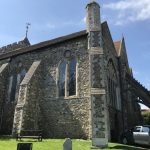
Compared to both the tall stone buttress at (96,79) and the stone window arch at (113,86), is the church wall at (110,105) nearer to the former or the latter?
the stone window arch at (113,86)

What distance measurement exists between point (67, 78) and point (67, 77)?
0.09 metres

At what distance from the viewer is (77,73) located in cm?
2005

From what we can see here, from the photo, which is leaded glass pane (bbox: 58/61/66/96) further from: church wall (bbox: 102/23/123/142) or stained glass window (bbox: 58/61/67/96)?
church wall (bbox: 102/23/123/142)

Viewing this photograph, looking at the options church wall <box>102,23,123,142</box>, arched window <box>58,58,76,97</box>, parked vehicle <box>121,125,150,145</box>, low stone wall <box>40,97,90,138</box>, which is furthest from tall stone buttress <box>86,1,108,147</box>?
parked vehicle <box>121,125,150,145</box>

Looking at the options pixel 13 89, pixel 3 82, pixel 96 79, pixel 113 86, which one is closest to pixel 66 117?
pixel 96 79

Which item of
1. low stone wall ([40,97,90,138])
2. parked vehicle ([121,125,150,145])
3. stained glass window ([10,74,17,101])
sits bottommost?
parked vehicle ([121,125,150,145])

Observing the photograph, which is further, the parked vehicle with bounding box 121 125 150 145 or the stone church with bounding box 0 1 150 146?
the stone church with bounding box 0 1 150 146

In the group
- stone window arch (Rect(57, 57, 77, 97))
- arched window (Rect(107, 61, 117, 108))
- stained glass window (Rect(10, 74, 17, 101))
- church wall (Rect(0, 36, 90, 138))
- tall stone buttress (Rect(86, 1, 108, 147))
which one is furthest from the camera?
stained glass window (Rect(10, 74, 17, 101))

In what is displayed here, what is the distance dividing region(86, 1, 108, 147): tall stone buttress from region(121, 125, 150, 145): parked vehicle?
2.61 meters

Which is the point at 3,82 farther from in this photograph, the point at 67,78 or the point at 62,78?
the point at 67,78

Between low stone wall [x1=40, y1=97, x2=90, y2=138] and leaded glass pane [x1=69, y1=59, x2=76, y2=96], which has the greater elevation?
leaded glass pane [x1=69, y1=59, x2=76, y2=96]

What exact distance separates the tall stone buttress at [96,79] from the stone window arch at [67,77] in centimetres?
236

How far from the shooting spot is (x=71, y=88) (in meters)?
20.2

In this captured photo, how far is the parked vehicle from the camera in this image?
1652cm
